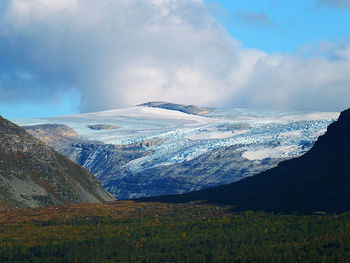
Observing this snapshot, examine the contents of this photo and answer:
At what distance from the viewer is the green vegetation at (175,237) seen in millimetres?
86375

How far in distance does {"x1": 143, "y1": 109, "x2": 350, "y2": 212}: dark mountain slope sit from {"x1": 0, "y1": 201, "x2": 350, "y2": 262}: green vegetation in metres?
7.97

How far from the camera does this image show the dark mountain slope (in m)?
129

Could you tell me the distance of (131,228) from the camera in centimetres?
11512

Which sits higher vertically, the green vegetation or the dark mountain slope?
the dark mountain slope

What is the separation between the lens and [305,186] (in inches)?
5610

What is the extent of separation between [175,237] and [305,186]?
4679 cm

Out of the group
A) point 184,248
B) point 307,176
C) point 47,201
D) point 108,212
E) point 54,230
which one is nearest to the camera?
point 184,248

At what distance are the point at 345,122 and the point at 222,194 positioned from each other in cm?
3466

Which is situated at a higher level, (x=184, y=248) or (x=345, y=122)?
(x=345, y=122)

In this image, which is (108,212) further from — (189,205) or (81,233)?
(81,233)

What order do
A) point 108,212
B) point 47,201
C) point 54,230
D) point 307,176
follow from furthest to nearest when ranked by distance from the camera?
point 47,201
point 307,176
point 108,212
point 54,230

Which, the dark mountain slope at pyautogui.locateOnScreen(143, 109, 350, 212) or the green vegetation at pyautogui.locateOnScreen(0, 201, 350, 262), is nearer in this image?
the green vegetation at pyautogui.locateOnScreen(0, 201, 350, 262)

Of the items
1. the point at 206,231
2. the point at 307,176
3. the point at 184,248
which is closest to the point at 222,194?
the point at 307,176

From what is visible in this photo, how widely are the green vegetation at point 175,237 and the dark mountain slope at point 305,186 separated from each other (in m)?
7.97
